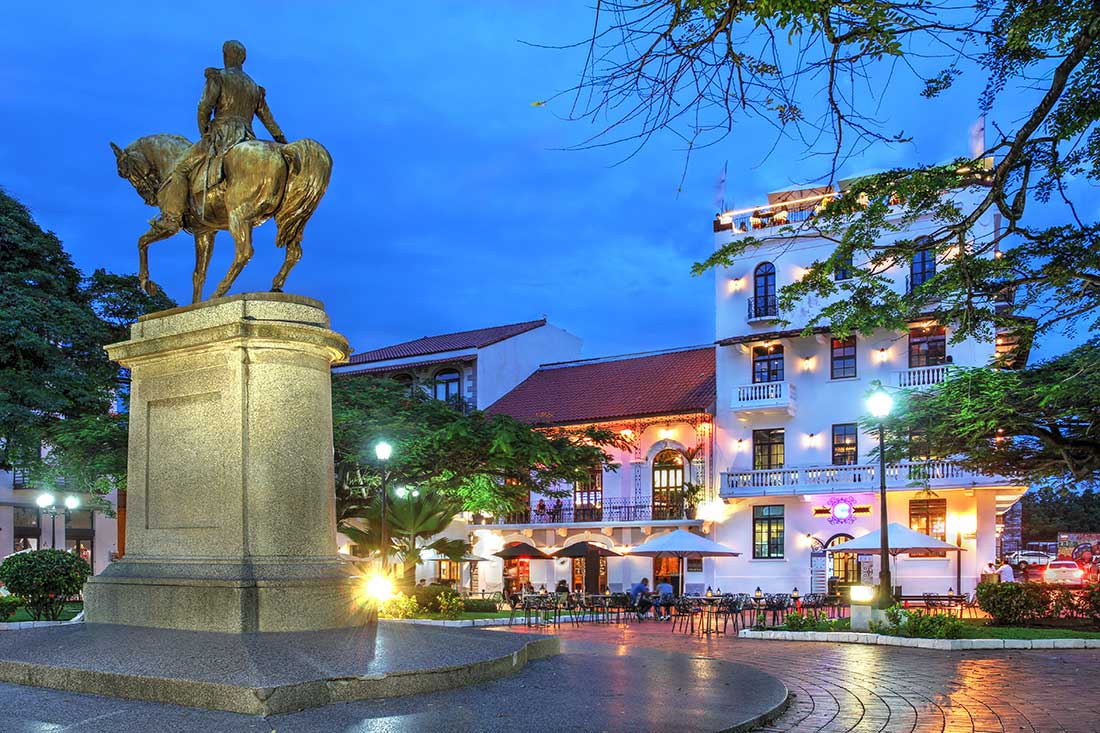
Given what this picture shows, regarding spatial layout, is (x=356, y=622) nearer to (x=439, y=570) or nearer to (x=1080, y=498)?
(x=439, y=570)

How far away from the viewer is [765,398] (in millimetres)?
39000

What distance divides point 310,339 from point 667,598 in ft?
68.5

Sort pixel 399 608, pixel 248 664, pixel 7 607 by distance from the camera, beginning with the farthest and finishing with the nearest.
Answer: pixel 399 608 < pixel 7 607 < pixel 248 664

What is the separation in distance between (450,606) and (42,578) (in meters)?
9.08

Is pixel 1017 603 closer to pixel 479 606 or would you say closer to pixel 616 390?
pixel 479 606

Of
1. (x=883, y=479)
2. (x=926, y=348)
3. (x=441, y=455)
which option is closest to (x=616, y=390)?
(x=926, y=348)

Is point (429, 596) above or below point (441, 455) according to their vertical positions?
below

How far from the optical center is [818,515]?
37844mm

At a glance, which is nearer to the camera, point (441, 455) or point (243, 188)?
point (243, 188)

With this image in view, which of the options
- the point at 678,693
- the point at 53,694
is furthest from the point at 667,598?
the point at 53,694

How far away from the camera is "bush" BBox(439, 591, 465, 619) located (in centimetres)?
2561

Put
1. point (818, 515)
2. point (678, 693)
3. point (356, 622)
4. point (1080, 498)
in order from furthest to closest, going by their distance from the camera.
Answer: point (1080, 498) → point (818, 515) → point (356, 622) → point (678, 693)

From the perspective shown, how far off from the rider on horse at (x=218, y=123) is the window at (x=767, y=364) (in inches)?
1222

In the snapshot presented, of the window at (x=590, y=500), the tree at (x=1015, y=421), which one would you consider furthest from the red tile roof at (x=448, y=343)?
the tree at (x=1015, y=421)
